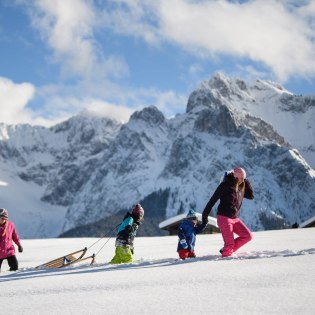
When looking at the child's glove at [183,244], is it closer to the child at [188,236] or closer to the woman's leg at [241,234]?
the child at [188,236]

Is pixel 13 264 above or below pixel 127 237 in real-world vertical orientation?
below

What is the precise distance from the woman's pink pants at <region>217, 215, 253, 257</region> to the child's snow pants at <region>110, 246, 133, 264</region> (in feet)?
6.77

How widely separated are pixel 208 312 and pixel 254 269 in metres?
2.08

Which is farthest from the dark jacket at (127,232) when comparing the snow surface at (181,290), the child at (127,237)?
the snow surface at (181,290)

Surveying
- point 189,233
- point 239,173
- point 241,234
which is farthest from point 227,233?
point 189,233

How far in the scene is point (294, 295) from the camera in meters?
4.85

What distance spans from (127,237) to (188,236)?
127cm

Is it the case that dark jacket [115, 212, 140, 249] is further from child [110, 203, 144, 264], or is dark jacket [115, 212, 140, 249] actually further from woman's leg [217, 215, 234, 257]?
woman's leg [217, 215, 234, 257]

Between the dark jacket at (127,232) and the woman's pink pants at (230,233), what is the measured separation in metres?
2.12

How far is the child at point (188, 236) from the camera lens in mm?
9773

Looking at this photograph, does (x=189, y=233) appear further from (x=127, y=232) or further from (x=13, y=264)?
(x=13, y=264)

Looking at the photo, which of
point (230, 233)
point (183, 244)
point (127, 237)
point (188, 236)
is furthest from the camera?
point (127, 237)

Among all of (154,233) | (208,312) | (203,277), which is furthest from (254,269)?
(154,233)

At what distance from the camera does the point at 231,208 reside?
9078mm
